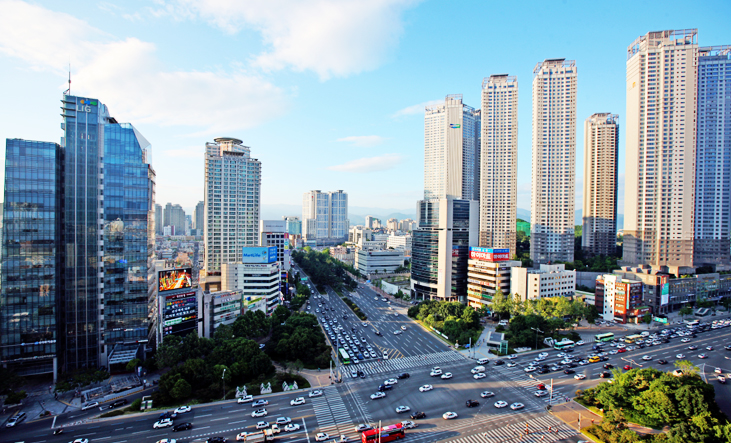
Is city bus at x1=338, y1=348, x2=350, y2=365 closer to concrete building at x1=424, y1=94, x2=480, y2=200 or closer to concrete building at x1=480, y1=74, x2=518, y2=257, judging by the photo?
concrete building at x1=480, y1=74, x2=518, y2=257

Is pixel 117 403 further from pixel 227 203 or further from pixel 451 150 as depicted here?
pixel 451 150

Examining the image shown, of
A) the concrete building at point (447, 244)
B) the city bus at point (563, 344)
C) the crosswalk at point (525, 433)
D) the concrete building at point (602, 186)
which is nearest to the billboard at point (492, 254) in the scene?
the concrete building at point (447, 244)

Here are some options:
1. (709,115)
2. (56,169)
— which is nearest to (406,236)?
(709,115)

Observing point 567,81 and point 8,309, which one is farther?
point 567,81

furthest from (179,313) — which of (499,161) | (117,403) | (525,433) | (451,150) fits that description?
(451,150)

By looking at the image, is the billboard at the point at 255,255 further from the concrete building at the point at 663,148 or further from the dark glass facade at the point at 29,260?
the concrete building at the point at 663,148

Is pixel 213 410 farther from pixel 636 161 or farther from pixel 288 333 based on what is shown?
pixel 636 161
